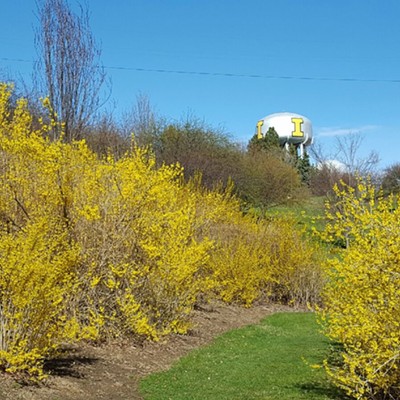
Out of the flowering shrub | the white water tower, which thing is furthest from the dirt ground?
the white water tower

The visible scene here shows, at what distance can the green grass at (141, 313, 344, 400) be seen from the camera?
21.6 feet

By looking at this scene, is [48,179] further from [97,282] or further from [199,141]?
[199,141]

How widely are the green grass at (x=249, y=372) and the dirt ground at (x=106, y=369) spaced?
0.78 ft

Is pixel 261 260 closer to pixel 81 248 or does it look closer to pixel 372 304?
pixel 81 248

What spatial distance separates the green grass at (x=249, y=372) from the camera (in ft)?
21.6

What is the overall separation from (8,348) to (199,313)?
6.79 meters

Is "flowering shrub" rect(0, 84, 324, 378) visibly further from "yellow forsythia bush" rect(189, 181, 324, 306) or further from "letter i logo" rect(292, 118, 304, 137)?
"letter i logo" rect(292, 118, 304, 137)

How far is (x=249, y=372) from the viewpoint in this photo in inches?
311

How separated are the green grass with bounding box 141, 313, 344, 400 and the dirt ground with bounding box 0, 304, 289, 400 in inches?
9.3

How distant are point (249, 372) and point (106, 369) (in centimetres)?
191

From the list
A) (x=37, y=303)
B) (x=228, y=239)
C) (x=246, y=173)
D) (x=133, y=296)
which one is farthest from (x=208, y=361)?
(x=246, y=173)

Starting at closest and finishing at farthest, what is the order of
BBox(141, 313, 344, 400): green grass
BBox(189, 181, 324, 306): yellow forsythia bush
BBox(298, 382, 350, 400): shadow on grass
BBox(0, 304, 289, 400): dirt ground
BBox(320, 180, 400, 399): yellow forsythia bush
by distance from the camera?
BBox(320, 180, 400, 399): yellow forsythia bush → BBox(0, 304, 289, 400): dirt ground → BBox(298, 382, 350, 400): shadow on grass → BBox(141, 313, 344, 400): green grass → BBox(189, 181, 324, 306): yellow forsythia bush

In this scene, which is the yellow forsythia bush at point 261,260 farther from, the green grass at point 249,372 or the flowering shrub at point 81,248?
the flowering shrub at point 81,248

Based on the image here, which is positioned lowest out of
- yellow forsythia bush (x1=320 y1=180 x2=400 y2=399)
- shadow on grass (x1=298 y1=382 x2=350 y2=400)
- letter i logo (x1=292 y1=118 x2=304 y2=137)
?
shadow on grass (x1=298 y1=382 x2=350 y2=400)
